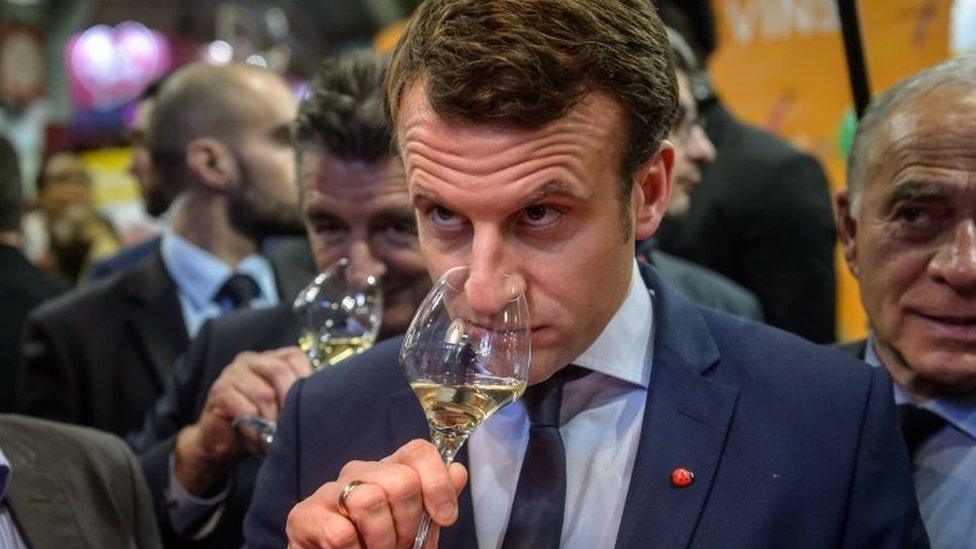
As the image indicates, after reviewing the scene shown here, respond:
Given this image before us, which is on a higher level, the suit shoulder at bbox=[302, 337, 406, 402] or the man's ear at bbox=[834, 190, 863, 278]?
the suit shoulder at bbox=[302, 337, 406, 402]

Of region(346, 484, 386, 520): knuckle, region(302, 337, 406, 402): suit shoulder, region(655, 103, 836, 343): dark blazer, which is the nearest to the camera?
region(346, 484, 386, 520): knuckle

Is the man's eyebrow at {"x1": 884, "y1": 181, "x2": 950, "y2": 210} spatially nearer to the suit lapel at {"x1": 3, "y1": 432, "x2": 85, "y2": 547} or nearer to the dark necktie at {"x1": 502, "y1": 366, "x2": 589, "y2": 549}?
the dark necktie at {"x1": 502, "y1": 366, "x2": 589, "y2": 549}

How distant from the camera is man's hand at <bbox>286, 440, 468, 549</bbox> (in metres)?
1.85

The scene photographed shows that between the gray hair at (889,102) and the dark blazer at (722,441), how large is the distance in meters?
0.54

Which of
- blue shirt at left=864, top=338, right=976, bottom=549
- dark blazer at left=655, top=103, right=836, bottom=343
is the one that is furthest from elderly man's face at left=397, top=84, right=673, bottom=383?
dark blazer at left=655, top=103, right=836, bottom=343

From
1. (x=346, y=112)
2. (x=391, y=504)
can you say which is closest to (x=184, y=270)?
(x=346, y=112)

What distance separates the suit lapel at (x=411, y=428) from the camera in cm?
227

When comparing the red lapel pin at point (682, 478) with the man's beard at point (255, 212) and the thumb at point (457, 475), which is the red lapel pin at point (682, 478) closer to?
the thumb at point (457, 475)

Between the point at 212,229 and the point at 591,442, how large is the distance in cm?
288

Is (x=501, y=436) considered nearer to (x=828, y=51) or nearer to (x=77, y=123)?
(x=828, y=51)

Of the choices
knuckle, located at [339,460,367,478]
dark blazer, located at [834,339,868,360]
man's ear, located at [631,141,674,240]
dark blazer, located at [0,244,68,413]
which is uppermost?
man's ear, located at [631,141,674,240]

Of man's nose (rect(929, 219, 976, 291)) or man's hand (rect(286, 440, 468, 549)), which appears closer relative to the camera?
man's hand (rect(286, 440, 468, 549))

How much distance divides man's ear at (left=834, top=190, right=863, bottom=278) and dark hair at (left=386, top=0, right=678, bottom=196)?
2.75ft

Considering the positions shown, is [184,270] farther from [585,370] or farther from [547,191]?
[547,191]
